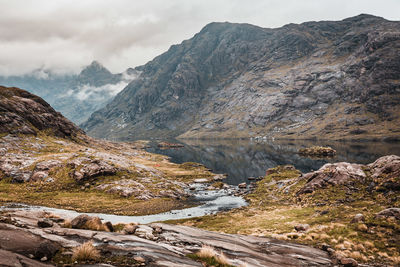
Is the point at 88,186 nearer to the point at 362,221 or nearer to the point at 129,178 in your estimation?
the point at 129,178

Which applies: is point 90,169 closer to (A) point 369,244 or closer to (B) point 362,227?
(B) point 362,227

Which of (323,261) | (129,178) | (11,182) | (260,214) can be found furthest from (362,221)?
(11,182)

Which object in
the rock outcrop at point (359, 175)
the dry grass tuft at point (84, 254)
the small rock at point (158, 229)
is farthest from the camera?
the rock outcrop at point (359, 175)

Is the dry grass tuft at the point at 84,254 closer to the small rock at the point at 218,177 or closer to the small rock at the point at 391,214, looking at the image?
the small rock at the point at 391,214

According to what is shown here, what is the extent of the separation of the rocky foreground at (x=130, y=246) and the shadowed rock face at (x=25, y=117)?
301 ft

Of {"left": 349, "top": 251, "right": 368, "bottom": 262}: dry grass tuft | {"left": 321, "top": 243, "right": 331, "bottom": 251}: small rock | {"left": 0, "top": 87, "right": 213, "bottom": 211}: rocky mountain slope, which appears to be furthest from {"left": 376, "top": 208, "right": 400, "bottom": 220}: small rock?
{"left": 0, "top": 87, "right": 213, "bottom": 211}: rocky mountain slope

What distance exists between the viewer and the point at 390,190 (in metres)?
40.0

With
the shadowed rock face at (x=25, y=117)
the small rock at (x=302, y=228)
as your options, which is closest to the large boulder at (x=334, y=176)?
the small rock at (x=302, y=228)

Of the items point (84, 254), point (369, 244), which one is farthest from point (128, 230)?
point (369, 244)

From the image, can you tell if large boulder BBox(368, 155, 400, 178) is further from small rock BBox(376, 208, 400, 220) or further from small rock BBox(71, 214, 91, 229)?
small rock BBox(71, 214, 91, 229)

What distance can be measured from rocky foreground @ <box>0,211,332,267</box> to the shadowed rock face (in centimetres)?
9165

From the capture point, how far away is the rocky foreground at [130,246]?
1160 cm

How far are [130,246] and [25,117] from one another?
4511 inches

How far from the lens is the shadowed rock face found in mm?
90637
